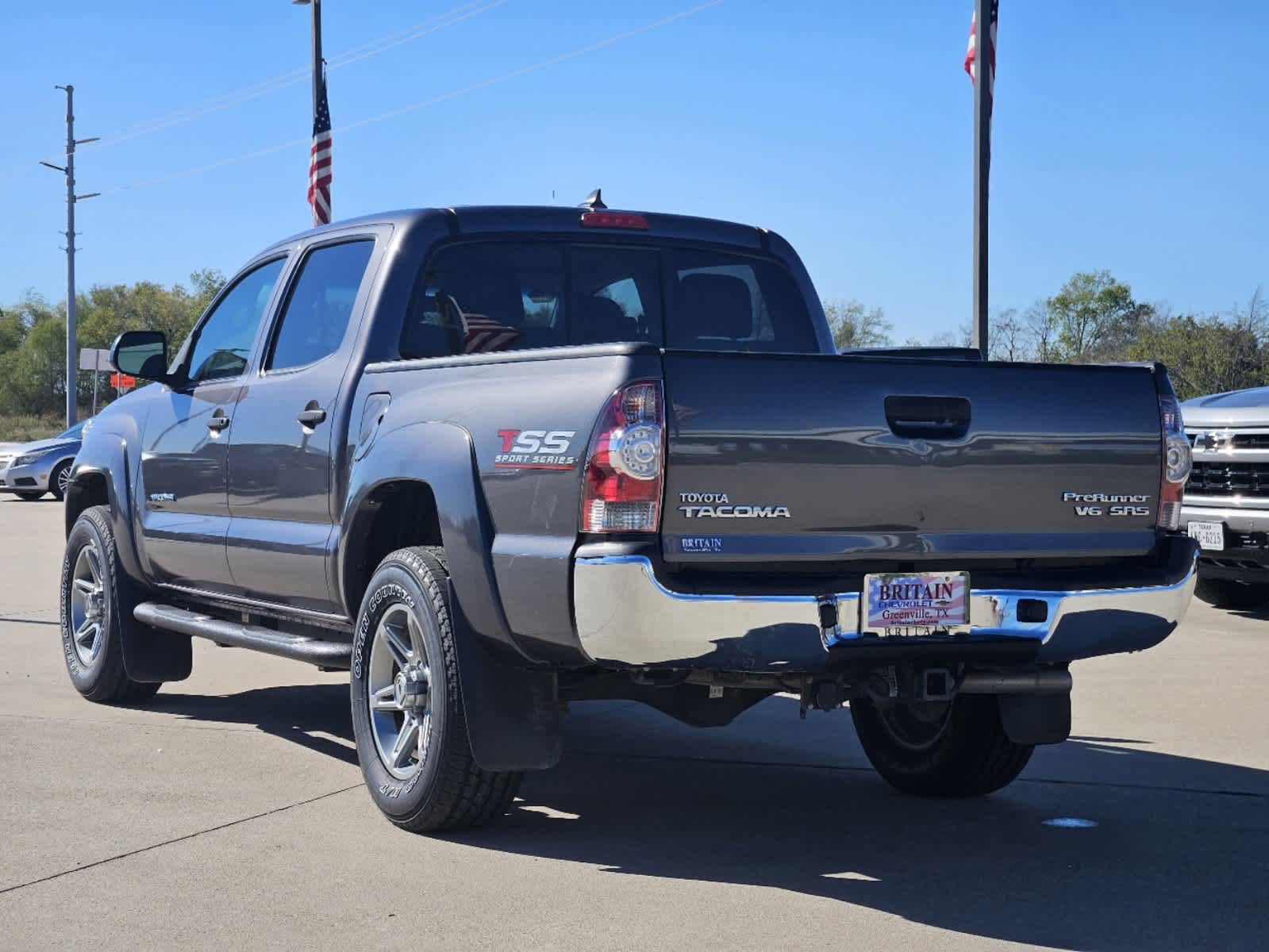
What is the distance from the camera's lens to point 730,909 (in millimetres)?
4438

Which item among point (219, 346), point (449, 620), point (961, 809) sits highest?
point (219, 346)

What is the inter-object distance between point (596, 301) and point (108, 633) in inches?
115

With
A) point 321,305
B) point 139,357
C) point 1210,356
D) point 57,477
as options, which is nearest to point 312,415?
point 321,305

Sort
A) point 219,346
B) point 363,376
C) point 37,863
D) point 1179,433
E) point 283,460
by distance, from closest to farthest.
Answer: point 37,863 → point 1179,433 → point 363,376 → point 283,460 → point 219,346

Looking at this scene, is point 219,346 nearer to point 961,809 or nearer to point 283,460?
point 283,460

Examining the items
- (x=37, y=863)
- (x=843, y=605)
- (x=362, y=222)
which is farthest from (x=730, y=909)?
(x=362, y=222)

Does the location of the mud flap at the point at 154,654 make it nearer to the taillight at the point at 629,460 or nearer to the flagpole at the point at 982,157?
the taillight at the point at 629,460

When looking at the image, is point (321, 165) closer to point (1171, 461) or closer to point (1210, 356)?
point (1171, 461)

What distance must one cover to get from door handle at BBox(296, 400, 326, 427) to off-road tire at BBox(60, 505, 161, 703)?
2006 mm

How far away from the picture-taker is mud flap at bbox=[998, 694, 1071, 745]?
213 inches

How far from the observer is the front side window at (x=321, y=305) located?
624cm

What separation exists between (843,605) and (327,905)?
1612mm

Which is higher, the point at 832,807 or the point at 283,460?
the point at 283,460

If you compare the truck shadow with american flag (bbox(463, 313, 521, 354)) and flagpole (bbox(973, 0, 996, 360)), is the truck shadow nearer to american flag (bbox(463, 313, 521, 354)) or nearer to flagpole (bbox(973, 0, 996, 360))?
american flag (bbox(463, 313, 521, 354))
